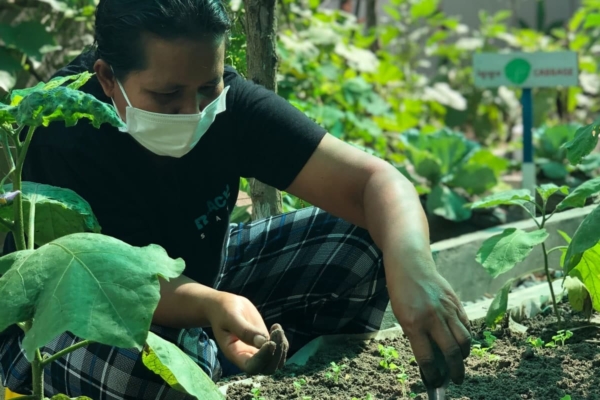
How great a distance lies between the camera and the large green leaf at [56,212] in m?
1.70

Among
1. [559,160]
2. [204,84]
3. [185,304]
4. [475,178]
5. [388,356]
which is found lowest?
[559,160]

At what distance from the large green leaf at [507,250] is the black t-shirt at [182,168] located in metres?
0.56

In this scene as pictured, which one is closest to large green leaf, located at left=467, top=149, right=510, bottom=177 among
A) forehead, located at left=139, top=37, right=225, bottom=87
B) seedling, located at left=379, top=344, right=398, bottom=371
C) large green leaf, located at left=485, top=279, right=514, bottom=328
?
large green leaf, located at left=485, top=279, right=514, bottom=328

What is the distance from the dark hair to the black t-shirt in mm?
160

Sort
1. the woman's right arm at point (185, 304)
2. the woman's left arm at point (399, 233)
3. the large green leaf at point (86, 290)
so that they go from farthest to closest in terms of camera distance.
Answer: the woman's right arm at point (185, 304)
the woman's left arm at point (399, 233)
the large green leaf at point (86, 290)

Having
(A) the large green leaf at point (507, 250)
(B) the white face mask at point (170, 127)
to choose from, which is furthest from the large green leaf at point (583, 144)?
(B) the white face mask at point (170, 127)

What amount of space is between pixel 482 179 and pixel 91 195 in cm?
295

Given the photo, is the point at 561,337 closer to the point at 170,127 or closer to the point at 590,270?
the point at 590,270

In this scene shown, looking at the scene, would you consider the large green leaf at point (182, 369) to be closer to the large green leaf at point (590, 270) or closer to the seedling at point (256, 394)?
the seedling at point (256, 394)

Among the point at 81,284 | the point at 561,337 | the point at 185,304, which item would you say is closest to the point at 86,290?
the point at 81,284

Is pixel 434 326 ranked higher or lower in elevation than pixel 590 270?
higher

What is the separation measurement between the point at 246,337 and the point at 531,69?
3.08 meters

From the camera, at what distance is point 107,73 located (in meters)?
2.16

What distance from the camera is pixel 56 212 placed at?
173cm
